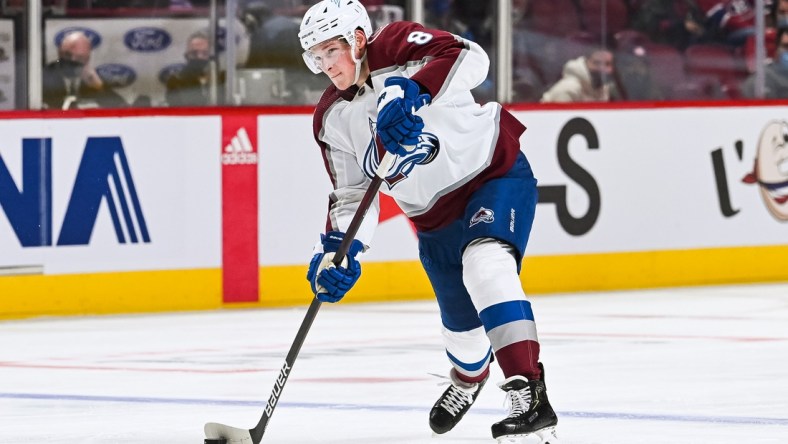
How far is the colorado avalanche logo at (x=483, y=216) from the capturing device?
4.21 metres

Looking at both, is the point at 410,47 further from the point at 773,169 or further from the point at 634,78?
the point at 773,169

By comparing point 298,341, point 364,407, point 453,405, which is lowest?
point 364,407

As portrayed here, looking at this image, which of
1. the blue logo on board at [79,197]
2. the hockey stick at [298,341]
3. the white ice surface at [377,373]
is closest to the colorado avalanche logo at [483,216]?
the hockey stick at [298,341]

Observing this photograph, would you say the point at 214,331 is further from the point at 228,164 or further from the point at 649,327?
the point at 649,327

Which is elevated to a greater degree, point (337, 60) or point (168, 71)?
point (337, 60)

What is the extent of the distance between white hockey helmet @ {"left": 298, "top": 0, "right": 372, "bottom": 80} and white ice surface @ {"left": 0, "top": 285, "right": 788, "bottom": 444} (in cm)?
104

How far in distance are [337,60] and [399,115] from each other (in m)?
0.31

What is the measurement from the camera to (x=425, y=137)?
4.24m

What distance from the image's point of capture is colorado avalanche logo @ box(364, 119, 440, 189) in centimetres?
423

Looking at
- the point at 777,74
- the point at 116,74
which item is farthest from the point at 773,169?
the point at 116,74

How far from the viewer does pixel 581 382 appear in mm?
5562

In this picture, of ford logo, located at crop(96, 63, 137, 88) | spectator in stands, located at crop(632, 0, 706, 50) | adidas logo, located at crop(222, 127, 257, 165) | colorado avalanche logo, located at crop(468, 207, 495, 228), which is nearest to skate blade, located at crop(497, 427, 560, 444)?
colorado avalanche logo, located at crop(468, 207, 495, 228)

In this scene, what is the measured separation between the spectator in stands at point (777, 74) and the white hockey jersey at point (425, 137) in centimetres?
533

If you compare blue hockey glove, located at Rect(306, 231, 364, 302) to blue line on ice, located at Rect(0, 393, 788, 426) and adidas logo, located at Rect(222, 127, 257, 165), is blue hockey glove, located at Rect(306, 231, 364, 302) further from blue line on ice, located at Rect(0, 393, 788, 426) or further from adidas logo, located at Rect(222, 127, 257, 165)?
adidas logo, located at Rect(222, 127, 257, 165)
